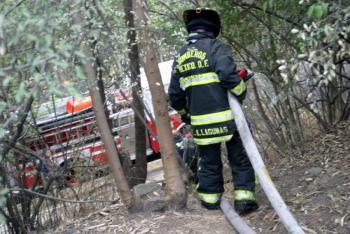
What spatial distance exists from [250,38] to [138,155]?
256cm

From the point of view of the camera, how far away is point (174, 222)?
14.4 feet

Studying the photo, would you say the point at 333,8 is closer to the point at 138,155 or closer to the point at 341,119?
the point at 341,119

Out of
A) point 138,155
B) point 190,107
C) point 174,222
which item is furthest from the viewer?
point 138,155

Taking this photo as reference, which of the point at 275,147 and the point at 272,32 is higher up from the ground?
the point at 272,32

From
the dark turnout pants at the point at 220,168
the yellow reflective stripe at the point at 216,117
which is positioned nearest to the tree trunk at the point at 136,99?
the yellow reflective stripe at the point at 216,117

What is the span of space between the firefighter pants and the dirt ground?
21 cm

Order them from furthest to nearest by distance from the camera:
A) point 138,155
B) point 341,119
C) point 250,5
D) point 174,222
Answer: point 138,155, point 341,119, point 250,5, point 174,222

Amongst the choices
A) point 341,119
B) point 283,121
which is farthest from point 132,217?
point 341,119

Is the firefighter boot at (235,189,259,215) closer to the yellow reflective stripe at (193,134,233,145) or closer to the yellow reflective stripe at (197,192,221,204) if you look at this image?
the yellow reflective stripe at (197,192,221,204)

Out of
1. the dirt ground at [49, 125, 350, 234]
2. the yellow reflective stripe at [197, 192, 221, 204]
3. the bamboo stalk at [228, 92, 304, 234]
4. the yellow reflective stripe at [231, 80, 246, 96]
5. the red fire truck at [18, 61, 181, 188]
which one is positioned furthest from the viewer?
the red fire truck at [18, 61, 181, 188]

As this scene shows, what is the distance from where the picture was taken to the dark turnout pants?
467 centimetres

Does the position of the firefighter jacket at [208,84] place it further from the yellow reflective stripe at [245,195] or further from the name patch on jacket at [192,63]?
the yellow reflective stripe at [245,195]

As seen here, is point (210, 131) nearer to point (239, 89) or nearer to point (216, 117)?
point (216, 117)

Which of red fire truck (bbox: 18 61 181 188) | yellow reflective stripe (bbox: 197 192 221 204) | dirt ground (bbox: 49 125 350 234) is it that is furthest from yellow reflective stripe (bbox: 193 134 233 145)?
red fire truck (bbox: 18 61 181 188)
